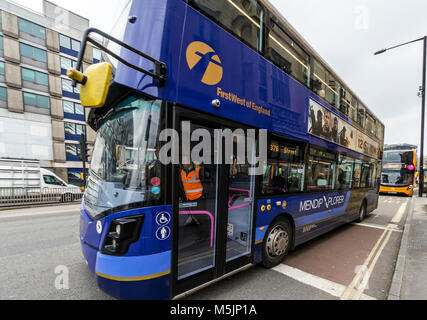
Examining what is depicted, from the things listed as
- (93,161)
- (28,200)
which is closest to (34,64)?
(28,200)

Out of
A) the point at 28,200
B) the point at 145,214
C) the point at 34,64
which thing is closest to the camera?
the point at 145,214

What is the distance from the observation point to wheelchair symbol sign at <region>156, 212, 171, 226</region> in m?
2.15

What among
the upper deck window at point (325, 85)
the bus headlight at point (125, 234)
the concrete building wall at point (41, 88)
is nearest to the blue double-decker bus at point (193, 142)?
the bus headlight at point (125, 234)

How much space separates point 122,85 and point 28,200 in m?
13.9

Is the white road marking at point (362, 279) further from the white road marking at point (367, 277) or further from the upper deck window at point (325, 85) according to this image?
the upper deck window at point (325, 85)

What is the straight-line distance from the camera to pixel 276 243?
3.71 meters

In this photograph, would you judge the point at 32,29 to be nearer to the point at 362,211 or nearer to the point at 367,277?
the point at 367,277

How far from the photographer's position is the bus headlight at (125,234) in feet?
6.70

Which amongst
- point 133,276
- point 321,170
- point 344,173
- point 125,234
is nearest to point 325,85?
point 321,170

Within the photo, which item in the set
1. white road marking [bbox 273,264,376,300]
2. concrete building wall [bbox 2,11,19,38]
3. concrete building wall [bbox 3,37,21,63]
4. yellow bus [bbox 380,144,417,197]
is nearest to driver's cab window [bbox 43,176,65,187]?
white road marking [bbox 273,264,376,300]

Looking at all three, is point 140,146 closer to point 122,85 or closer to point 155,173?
point 155,173

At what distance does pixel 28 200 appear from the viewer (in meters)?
11.5

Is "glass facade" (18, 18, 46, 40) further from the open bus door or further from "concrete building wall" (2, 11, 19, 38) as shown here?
the open bus door

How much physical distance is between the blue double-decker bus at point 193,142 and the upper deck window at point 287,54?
0.02m
